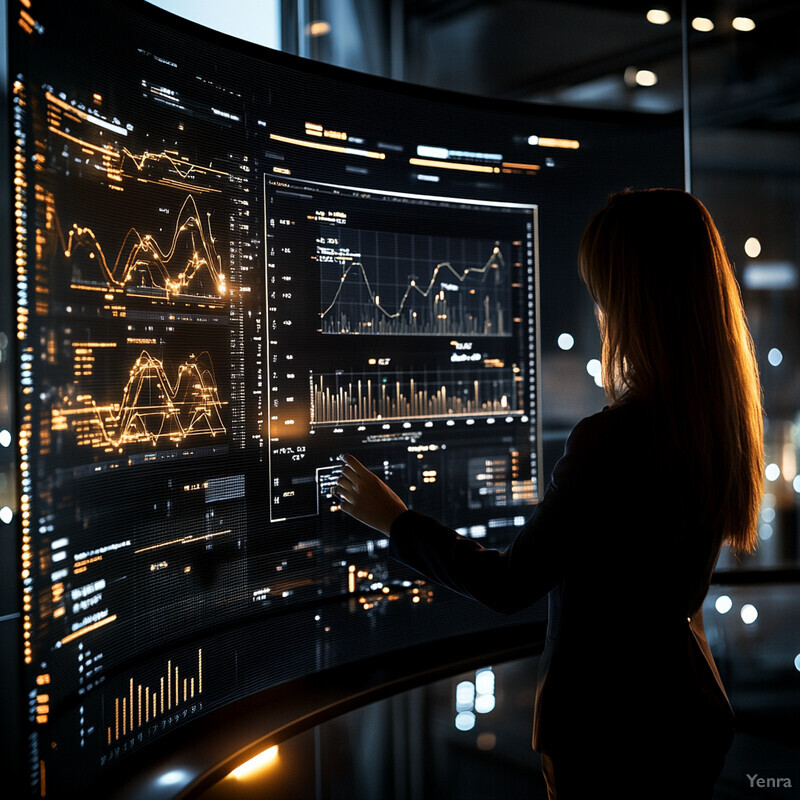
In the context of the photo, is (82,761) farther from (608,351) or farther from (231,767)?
(608,351)

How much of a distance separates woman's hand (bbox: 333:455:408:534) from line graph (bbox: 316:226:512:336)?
0.60 meters

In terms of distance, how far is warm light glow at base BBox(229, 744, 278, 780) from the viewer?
1.43 m

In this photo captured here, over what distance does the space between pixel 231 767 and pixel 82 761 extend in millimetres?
274

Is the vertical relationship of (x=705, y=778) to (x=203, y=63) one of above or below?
below

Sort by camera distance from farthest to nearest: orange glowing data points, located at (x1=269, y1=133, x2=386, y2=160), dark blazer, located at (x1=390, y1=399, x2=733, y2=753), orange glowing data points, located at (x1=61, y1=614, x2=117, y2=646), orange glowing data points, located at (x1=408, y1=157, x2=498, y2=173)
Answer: orange glowing data points, located at (x1=408, y1=157, x2=498, y2=173) < orange glowing data points, located at (x1=269, y1=133, x2=386, y2=160) < orange glowing data points, located at (x1=61, y1=614, x2=117, y2=646) < dark blazer, located at (x1=390, y1=399, x2=733, y2=753)

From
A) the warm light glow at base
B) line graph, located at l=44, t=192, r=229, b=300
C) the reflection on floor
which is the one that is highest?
line graph, located at l=44, t=192, r=229, b=300

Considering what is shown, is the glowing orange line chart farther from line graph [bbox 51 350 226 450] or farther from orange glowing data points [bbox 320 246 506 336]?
orange glowing data points [bbox 320 246 506 336]

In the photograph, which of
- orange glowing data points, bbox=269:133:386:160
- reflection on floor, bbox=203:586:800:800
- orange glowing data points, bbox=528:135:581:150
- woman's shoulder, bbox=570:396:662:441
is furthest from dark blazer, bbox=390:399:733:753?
orange glowing data points, bbox=528:135:581:150

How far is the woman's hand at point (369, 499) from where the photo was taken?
45.3 inches

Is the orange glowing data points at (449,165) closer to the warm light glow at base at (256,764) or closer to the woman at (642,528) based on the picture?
the woman at (642,528)

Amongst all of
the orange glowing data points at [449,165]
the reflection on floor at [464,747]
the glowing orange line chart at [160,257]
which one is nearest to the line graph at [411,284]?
the orange glowing data points at [449,165]

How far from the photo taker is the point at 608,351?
1054 mm

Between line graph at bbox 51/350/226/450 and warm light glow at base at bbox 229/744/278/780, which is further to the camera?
warm light glow at base at bbox 229/744/278/780

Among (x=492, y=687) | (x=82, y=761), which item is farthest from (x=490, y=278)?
(x=82, y=761)
